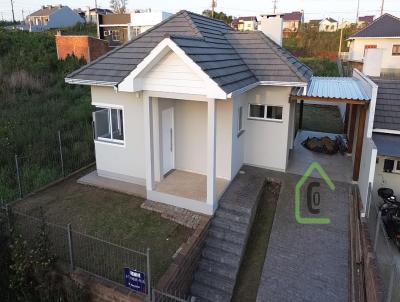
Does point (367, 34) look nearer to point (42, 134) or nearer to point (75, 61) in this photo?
point (75, 61)

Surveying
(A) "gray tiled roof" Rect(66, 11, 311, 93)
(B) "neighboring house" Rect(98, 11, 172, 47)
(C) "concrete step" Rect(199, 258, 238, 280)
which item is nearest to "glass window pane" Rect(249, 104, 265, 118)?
(A) "gray tiled roof" Rect(66, 11, 311, 93)

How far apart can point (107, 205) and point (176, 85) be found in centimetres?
462

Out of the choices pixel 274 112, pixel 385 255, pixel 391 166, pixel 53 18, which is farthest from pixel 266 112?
pixel 53 18

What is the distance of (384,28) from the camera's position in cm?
4212

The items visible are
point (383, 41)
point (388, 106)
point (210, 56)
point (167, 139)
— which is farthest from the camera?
point (383, 41)

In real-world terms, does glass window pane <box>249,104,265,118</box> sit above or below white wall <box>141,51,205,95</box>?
below

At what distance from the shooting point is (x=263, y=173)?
1270cm

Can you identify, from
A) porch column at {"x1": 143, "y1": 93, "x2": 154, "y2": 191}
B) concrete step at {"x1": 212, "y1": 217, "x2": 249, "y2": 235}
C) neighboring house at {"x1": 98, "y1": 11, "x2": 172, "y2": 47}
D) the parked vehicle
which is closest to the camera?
concrete step at {"x1": 212, "y1": 217, "x2": 249, "y2": 235}

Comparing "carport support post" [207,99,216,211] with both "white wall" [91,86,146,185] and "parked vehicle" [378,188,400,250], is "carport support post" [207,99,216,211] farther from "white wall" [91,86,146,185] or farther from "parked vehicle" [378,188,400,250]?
"parked vehicle" [378,188,400,250]

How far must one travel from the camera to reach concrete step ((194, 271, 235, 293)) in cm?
852

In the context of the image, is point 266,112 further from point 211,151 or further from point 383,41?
point 383,41

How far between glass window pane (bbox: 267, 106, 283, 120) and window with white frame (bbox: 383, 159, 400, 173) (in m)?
4.08

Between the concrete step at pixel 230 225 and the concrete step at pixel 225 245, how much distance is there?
17.4 inches

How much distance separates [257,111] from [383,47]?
36.9 meters
